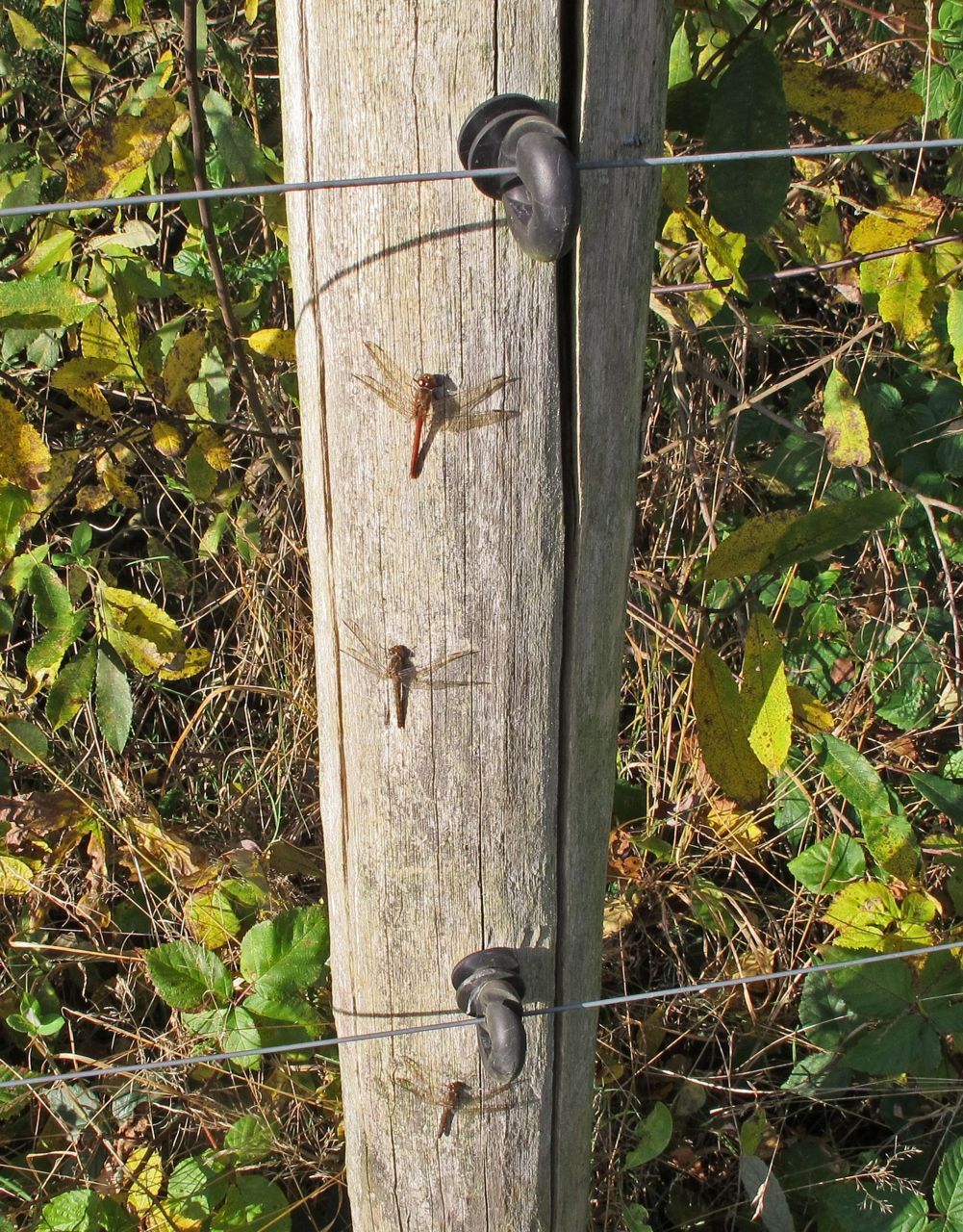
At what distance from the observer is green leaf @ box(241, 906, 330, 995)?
1820 millimetres

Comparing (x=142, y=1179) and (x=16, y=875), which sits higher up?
(x=16, y=875)

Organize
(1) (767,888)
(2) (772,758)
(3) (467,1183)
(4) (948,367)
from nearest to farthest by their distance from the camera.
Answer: (3) (467,1183) → (2) (772,758) → (4) (948,367) → (1) (767,888)

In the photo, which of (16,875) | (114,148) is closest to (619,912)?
(16,875)

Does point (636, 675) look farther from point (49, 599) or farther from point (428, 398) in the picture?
point (428, 398)

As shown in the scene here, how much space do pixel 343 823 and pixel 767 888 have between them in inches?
65.3

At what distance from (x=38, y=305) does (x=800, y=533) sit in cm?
112

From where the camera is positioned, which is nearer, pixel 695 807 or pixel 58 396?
pixel 695 807

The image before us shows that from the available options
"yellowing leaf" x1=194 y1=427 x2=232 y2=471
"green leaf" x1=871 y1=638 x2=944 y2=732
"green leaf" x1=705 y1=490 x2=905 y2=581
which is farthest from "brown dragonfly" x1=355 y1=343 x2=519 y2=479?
"green leaf" x1=871 y1=638 x2=944 y2=732

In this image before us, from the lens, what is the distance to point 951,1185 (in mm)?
1857

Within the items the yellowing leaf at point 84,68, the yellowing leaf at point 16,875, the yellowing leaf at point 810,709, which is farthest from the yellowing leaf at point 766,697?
the yellowing leaf at point 84,68

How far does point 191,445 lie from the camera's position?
2.01 m

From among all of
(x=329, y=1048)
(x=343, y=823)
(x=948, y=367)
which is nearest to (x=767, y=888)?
(x=329, y=1048)

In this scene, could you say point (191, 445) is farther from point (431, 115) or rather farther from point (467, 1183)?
point (467, 1183)

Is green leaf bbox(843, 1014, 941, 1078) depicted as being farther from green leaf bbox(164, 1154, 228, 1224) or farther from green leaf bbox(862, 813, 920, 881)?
green leaf bbox(164, 1154, 228, 1224)
